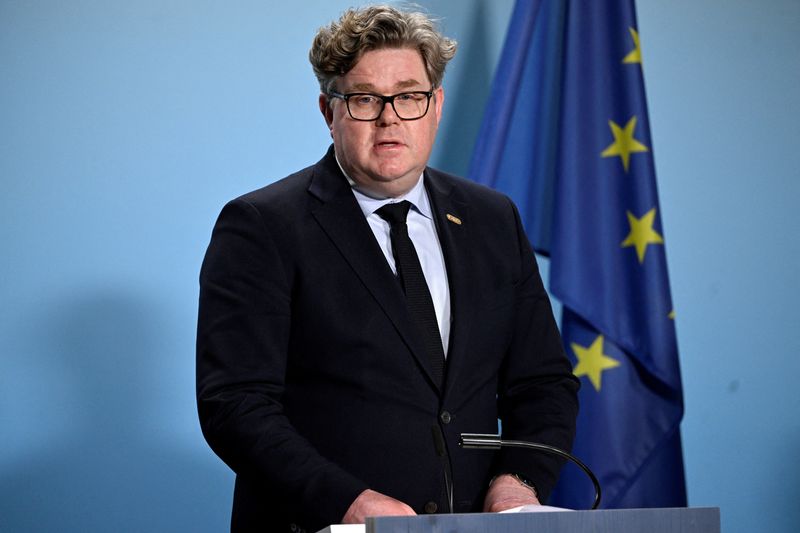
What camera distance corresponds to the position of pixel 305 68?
336 centimetres

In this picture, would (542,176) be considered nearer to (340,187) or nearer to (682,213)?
(682,213)

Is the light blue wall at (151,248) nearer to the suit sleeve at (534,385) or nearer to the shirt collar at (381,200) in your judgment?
the shirt collar at (381,200)

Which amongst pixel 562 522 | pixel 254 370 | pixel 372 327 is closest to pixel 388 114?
pixel 372 327

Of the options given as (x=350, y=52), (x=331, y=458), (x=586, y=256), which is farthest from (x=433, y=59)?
(x=586, y=256)

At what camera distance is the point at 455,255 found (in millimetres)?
2184

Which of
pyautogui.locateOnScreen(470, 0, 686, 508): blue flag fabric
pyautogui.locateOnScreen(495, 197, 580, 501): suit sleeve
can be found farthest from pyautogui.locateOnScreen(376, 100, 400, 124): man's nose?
pyautogui.locateOnScreen(470, 0, 686, 508): blue flag fabric

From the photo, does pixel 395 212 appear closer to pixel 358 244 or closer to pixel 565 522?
pixel 358 244

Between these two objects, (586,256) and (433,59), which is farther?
(586,256)

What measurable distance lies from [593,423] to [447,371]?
1.25m

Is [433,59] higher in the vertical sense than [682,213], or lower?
higher

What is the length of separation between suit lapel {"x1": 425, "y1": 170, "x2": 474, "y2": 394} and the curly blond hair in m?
0.24

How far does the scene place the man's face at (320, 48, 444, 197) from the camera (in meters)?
2.14

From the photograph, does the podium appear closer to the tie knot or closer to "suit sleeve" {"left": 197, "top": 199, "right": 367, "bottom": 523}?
"suit sleeve" {"left": 197, "top": 199, "right": 367, "bottom": 523}

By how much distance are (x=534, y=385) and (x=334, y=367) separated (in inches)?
18.0
